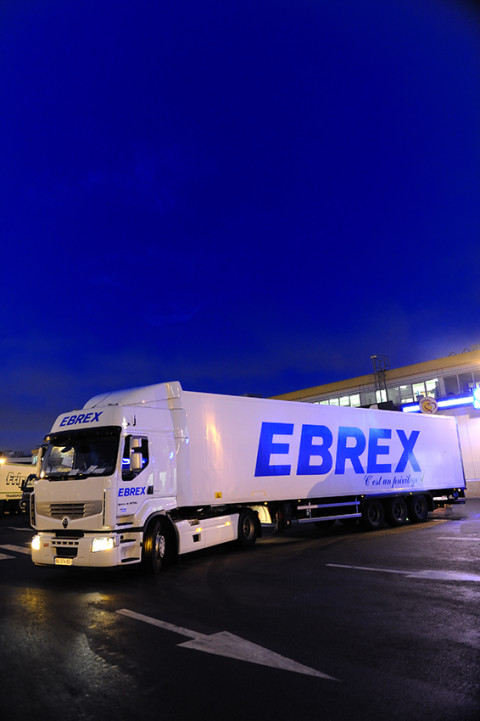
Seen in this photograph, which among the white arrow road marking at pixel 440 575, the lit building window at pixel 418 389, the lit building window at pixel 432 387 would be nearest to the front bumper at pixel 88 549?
the white arrow road marking at pixel 440 575

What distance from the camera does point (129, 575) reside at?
9.90 meters

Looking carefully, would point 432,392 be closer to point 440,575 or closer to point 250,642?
point 440,575

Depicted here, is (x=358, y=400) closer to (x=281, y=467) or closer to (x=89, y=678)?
(x=281, y=467)

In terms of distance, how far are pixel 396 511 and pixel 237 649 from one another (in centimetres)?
1289

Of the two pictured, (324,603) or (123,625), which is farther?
(324,603)

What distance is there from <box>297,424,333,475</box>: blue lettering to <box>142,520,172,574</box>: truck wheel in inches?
183

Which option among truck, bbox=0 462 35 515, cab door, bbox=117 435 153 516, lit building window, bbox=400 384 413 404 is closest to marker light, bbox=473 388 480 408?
lit building window, bbox=400 384 413 404

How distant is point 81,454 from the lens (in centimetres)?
1005

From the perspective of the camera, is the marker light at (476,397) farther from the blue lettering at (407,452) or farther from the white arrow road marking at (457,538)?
the white arrow road marking at (457,538)

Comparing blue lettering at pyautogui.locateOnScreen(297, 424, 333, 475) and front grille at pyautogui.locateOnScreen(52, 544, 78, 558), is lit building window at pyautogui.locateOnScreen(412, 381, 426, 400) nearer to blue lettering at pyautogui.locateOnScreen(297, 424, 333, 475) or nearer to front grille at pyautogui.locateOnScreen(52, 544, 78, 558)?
blue lettering at pyautogui.locateOnScreen(297, 424, 333, 475)

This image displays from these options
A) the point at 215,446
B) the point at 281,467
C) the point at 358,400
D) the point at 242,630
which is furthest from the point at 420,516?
the point at 358,400

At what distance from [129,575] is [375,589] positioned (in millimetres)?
4839

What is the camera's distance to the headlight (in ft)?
29.5

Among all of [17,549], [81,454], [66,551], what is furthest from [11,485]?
[66,551]
